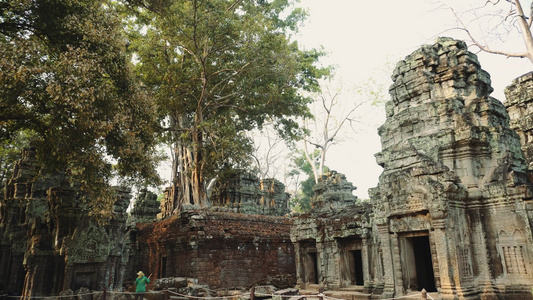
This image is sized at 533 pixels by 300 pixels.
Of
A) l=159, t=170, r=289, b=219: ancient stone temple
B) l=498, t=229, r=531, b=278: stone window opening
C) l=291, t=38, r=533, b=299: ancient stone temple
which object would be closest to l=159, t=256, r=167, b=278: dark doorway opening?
l=159, t=170, r=289, b=219: ancient stone temple

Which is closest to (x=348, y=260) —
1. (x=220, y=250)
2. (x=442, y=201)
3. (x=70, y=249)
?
(x=442, y=201)

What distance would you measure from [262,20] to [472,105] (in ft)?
36.2

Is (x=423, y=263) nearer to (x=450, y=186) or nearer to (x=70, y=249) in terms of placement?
(x=450, y=186)

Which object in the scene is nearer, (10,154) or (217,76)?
(217,76)

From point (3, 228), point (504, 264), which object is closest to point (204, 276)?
point (3, 228)

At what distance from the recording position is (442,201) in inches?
295

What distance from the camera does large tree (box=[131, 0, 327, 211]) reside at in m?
14.8

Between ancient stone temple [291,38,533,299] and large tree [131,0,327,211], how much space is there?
7.38 m

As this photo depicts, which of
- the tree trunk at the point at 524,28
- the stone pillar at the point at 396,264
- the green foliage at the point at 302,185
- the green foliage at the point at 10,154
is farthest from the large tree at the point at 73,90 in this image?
the green foliage at the point at 302,185

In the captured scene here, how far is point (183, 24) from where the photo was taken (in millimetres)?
14547

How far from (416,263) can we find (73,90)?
353 inches

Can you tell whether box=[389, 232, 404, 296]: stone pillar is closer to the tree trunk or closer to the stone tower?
the stone tower

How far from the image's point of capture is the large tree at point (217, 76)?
14820mm

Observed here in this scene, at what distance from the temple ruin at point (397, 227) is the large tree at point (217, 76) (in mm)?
4159
